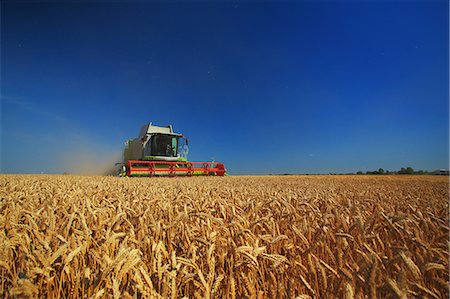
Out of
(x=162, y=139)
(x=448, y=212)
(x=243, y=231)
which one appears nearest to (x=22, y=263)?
(x=243, y=231)

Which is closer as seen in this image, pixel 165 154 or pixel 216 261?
pixel 216 261

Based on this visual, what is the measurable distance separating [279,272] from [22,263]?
1709 millimetres

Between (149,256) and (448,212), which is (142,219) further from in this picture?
(448,212)

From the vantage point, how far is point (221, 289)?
146 cm

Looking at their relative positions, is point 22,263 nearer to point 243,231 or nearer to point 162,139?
point 243,231

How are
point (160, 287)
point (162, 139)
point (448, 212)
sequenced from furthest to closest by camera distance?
point (162, 139) < point (448, 212) < point (160, 287)

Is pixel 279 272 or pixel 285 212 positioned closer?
pixel 279 272

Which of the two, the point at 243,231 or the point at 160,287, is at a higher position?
the point at 243,231

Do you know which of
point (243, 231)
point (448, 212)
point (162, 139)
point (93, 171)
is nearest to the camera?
point (243, 231)

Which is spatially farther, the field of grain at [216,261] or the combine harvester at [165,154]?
the combine harvester at [165,154]

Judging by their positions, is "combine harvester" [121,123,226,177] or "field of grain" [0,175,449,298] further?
"combine harvester" [121,123,226,177]

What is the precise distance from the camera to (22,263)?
1.54 meters

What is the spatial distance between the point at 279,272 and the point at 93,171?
36.1 m

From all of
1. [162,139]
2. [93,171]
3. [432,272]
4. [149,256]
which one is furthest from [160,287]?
[93,171]
